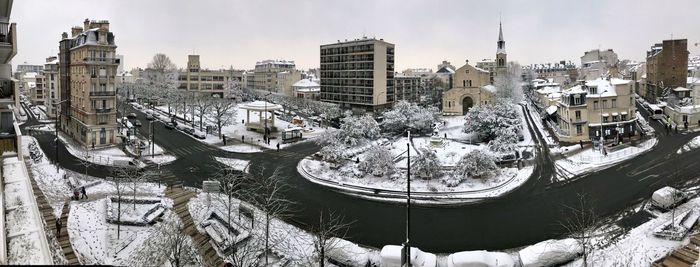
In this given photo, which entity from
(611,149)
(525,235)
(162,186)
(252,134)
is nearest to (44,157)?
(162,186)

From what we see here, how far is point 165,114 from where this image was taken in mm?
74250

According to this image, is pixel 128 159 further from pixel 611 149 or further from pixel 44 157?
pixel 611 149

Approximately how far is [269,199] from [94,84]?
33.3m

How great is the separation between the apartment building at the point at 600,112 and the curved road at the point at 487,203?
495cm

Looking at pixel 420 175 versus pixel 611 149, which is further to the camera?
pixel 611 149

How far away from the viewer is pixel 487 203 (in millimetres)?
31031

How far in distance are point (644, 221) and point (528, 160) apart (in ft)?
55.3

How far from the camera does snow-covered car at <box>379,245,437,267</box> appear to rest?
2023cm

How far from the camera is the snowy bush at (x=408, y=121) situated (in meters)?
55.3

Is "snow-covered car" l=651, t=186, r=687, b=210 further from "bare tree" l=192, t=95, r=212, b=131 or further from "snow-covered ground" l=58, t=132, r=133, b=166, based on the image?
"bare tree" l=192, t=95, r=212, b=131

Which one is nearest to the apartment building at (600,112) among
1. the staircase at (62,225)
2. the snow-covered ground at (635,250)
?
the snow-covered ground at (635,250)

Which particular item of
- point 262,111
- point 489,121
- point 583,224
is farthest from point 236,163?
point 583,224

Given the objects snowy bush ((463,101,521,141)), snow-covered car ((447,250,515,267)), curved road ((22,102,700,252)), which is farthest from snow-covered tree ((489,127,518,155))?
snow-covered car ((447,250,515,267))

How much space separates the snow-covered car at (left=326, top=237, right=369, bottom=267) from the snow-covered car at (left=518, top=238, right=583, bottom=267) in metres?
7.23
